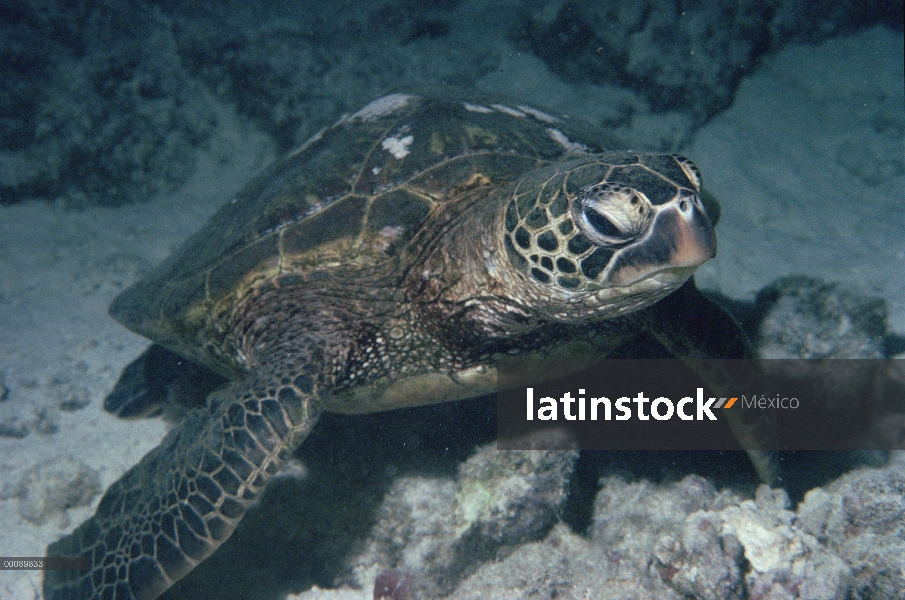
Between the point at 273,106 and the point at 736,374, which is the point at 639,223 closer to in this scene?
the point at 736,374

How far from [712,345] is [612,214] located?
1.33m

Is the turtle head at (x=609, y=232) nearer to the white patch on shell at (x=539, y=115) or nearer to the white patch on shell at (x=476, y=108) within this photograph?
the white patch on shell at (x=476, y=108)

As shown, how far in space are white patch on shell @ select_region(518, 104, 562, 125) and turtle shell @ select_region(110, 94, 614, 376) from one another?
0.07m

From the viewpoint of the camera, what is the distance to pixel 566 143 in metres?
2.90

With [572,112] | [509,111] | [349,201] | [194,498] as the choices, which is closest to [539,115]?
[509,111]

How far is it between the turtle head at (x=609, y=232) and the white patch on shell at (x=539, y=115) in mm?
1442

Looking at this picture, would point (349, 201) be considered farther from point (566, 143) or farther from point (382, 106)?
point (566, 143)

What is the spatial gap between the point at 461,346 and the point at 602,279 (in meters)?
0.84

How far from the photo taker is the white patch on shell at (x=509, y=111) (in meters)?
3.07

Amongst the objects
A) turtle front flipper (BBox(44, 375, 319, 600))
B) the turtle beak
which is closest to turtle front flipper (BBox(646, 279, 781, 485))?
the turtle beak

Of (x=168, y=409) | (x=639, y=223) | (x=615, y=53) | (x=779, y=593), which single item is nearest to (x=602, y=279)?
(x=639, y=223)

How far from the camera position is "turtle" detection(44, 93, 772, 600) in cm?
168

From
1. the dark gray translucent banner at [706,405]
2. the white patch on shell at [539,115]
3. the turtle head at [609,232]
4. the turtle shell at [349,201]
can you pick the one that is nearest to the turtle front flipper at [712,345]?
the dark gray translucent banner at [706,405]

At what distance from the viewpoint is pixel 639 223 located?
154cm
